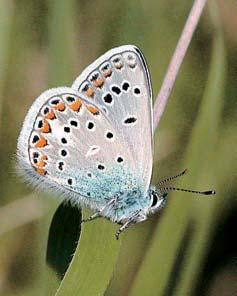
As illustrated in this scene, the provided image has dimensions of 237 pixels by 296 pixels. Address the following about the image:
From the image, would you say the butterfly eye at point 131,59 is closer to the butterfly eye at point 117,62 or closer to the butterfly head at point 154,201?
the butterfly eye at point 117,62

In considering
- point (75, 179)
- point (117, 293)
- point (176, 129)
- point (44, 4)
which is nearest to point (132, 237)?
point (117, 293)

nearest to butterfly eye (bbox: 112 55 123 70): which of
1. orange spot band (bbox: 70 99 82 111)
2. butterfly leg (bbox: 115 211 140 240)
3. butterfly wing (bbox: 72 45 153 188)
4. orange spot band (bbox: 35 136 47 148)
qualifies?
butterfly wing (bbox: 72 45 153 188)

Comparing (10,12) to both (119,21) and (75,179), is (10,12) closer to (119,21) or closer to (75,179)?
(119,21)

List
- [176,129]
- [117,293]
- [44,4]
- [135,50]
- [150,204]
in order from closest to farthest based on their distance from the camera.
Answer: [135,50], [150,204], [117,293], [44,4], [176,129]

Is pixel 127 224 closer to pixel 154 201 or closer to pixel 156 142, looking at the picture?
pixel 154 201

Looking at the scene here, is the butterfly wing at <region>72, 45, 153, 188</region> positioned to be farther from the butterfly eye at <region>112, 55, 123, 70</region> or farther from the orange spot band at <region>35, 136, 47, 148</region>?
the orange spot band at <region>35, 136, 47, 148</region>

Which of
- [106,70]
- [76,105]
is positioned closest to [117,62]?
[106,70]

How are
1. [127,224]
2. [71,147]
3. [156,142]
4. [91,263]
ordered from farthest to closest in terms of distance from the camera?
[156,142]
[71,147]
[127,224]
[91,263]

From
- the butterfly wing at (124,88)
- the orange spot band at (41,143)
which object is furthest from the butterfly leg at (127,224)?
the orange spot band at (41,143)
